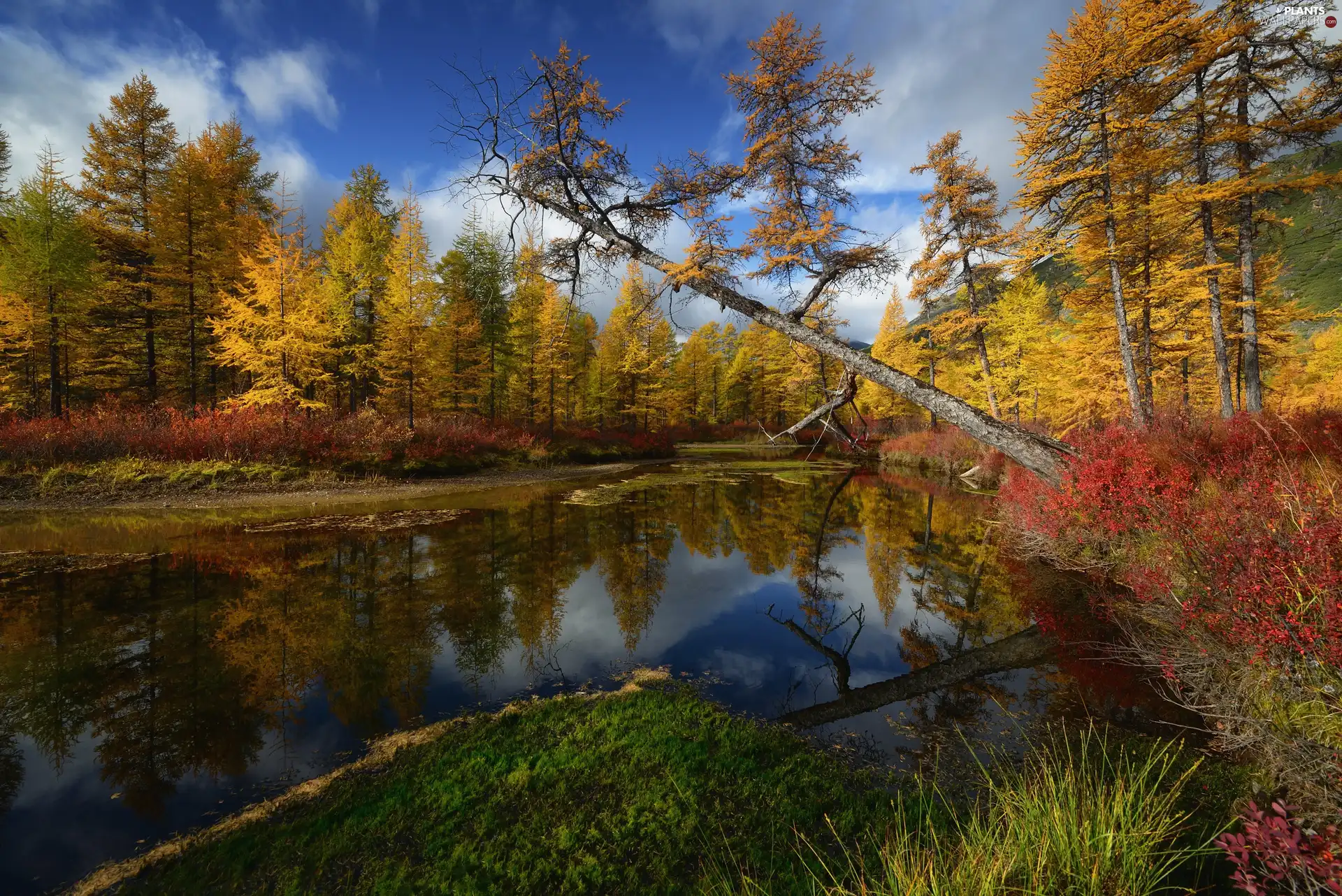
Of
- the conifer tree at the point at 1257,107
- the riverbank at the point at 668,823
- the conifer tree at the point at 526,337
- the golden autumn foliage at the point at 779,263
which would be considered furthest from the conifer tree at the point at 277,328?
the conifer tree at the point at 1257,107

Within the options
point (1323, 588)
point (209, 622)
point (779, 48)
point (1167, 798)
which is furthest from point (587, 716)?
point (779, 48)

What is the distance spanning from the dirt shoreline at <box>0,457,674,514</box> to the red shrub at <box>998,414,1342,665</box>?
18.5 m

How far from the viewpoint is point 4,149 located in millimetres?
22766

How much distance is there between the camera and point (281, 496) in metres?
15.7

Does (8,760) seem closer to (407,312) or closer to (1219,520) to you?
(1219,520)

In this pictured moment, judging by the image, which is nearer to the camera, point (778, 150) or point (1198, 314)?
point (778, 150)

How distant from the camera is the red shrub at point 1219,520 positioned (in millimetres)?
3400

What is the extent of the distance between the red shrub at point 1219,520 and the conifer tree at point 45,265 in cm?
3257

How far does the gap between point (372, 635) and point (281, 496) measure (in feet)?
43.3

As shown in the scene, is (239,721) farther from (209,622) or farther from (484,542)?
(484,542)

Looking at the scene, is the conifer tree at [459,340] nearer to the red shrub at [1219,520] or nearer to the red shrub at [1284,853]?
the red shrub at [1219,520]

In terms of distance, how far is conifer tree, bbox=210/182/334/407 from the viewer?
19.3 meters

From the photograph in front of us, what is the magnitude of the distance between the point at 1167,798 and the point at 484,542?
11.1 m

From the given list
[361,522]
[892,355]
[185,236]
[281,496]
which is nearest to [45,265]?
[185,236]
